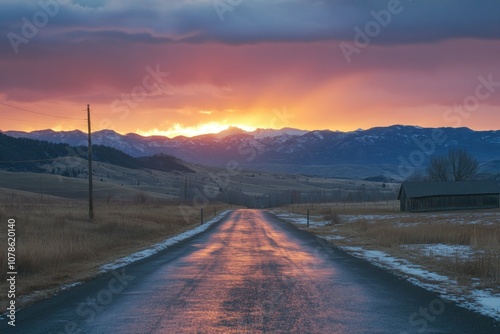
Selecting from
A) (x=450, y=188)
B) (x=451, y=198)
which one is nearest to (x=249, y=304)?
(x=451, y=198)

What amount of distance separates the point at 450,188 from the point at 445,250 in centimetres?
7317

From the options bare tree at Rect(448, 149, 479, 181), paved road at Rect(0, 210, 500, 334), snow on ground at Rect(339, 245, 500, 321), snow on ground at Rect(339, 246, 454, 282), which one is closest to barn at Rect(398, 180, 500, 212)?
bare tree at Rect(448, 149, 479, 181)

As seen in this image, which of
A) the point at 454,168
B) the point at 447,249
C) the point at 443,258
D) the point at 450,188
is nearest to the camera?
the point at 443,258

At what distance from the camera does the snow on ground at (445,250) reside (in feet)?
61.4

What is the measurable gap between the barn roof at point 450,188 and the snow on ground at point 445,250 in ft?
220

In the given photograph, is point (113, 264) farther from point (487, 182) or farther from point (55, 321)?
point (487, 182)

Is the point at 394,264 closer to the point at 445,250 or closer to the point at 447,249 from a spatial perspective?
the point at 445,250

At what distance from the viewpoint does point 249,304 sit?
33.4 feet

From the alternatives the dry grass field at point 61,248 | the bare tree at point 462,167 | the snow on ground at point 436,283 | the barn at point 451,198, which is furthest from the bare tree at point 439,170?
the snow on ground at point 436,283

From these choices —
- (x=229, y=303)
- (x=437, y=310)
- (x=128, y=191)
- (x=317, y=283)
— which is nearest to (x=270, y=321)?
(x=229, y=303)

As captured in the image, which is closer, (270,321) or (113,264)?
(270,321)

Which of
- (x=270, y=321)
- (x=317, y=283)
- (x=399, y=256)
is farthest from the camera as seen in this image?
(x=399, y=256)

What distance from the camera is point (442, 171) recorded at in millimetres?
137000

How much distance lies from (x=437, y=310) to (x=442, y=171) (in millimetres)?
135749
